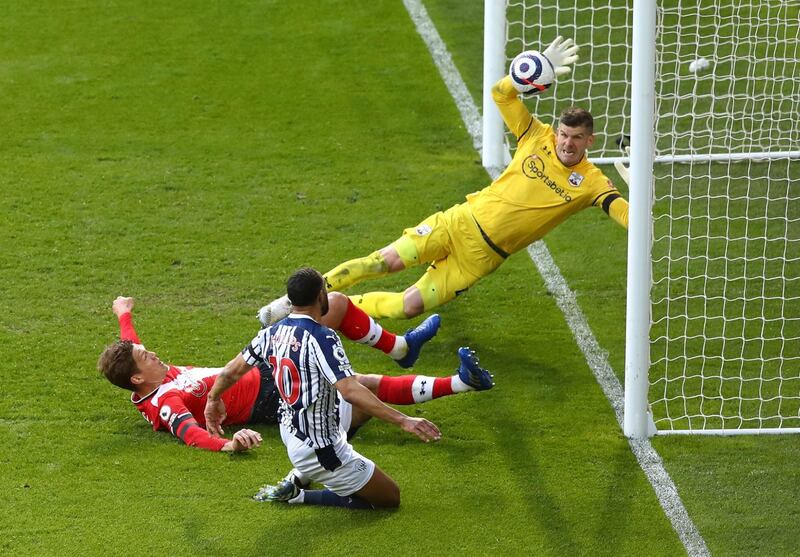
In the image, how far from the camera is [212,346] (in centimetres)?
790

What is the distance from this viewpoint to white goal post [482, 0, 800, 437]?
7.01 metres

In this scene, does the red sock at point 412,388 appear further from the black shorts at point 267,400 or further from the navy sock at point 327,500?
the navy sock at point 327,500

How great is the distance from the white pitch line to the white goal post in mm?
238

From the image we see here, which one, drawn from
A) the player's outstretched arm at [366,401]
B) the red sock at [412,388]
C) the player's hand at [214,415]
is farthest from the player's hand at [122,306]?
the player's outstretched arm at [366,401]

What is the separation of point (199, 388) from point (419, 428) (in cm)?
156

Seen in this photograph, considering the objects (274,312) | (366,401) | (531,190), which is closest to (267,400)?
(274,312)

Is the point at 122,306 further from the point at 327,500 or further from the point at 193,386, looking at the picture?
the point at 327,500

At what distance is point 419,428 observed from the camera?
19.5 feet

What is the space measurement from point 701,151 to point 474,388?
186 inches

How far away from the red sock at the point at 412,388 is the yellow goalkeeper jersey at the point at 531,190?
128 centimetres

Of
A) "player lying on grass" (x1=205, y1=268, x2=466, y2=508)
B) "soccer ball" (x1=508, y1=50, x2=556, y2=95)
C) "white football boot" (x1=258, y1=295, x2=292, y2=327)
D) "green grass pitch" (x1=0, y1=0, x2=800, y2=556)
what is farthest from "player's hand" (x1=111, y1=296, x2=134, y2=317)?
"soccer ball" (x1=508, y1=50, x2=556, y2=95)

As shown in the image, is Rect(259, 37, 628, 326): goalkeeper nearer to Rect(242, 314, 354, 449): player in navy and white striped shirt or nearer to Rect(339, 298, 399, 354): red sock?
Rect(339, 298, 399, 354): red sock

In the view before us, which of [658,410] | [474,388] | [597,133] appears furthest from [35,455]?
[597,133]

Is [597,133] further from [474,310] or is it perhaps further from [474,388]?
[474,388]
